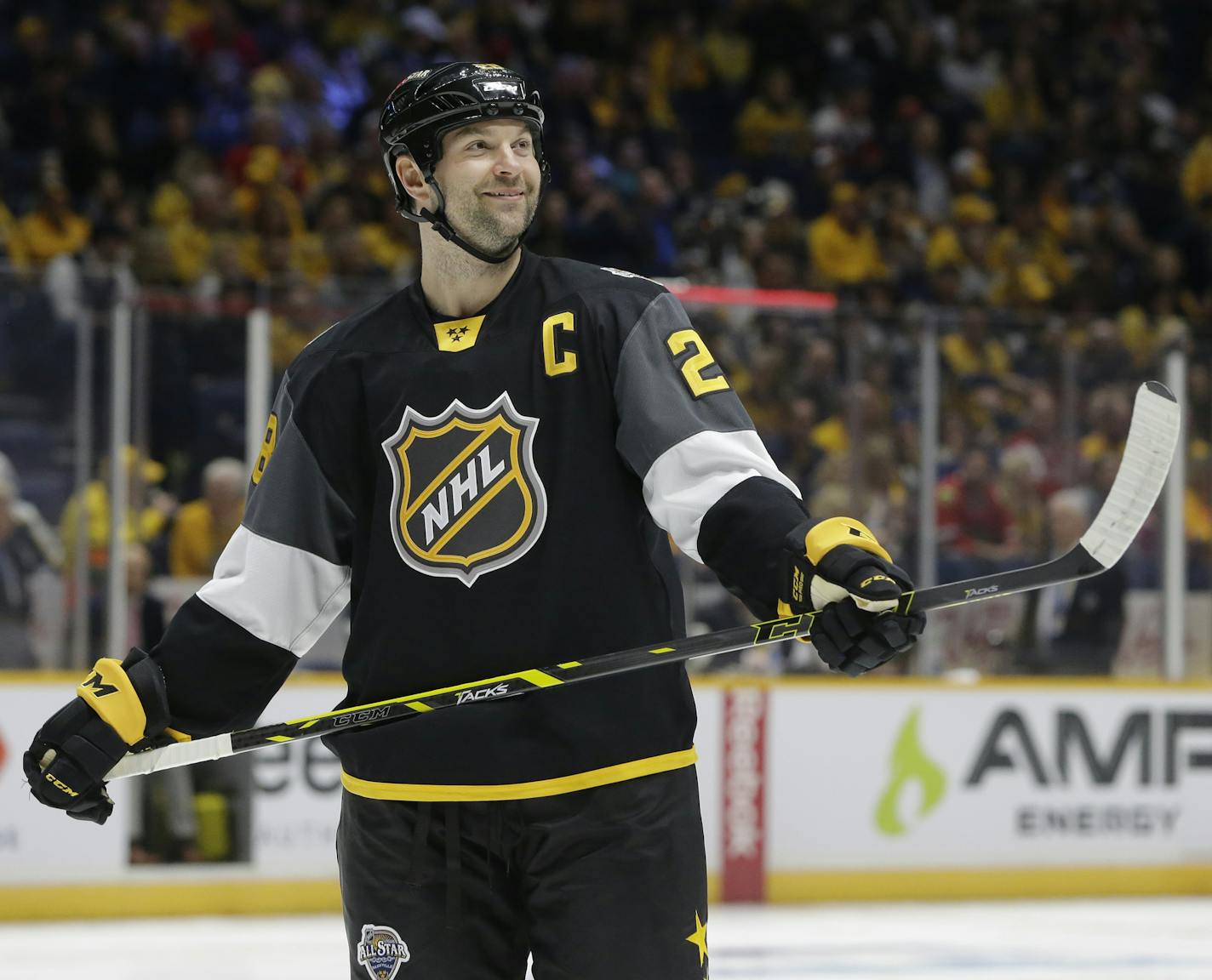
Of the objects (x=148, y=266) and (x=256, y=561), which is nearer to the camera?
(x=256, y=561)

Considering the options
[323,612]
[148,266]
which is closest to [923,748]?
[148,266]

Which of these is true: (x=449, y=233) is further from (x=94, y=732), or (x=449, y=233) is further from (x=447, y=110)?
(x=94, y=732)

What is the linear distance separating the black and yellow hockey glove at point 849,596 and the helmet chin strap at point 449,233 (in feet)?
1.77

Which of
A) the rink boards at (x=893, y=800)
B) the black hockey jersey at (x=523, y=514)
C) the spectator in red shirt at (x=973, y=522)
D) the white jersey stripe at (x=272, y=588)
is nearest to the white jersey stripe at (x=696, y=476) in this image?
the black hockey jersey at (x=523, y=514)

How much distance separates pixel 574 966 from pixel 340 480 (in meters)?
0.66

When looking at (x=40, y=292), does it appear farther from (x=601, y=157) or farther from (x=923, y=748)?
(x=601, y=157)

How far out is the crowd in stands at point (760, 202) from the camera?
6.26 meters

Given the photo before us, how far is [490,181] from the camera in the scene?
93.3 inches

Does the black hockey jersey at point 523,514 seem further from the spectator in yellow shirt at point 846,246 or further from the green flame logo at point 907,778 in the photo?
the spectator in yellow shirt at point 846,246

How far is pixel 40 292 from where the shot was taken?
18.7 feet

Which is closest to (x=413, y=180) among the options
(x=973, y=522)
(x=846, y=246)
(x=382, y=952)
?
(x=382, y=952)

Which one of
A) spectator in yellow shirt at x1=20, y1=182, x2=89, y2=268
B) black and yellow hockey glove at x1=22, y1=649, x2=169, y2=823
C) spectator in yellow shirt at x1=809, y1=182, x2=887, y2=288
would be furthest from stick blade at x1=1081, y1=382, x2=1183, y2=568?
spectator in yellow shirt at x1=809, y1=182, x2=887, y2=288

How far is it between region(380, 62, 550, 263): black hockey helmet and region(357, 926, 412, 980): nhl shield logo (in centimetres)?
82

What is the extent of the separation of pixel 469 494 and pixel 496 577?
4.2 inches
